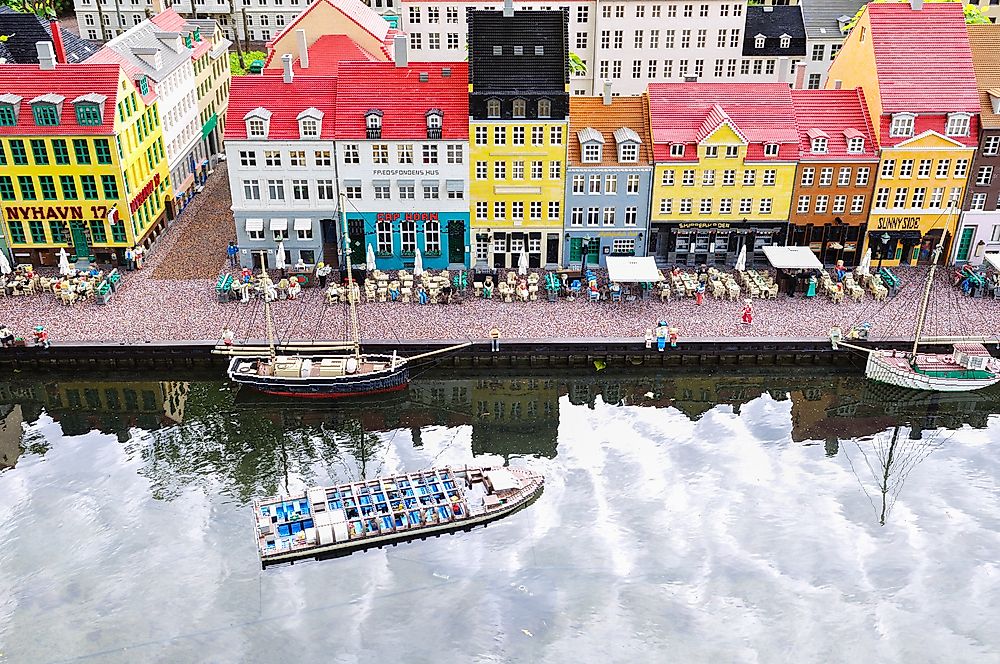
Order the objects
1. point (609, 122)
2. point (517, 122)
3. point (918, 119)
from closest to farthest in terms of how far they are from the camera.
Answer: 1. point (517, 122)
2. point (918, 119)
3. point (609, 122)

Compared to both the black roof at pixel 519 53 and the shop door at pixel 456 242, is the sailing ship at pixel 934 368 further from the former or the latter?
the shop door at pixel 456 242

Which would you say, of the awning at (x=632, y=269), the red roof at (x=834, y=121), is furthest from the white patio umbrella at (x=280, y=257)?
the red roof at (x=834, y=121)

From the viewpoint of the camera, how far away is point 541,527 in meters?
57.4

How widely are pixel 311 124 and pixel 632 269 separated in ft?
98.3

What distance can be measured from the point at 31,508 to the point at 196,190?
2052 inches

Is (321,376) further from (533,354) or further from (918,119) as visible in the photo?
(918,119)

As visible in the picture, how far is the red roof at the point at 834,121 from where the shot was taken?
82.4m

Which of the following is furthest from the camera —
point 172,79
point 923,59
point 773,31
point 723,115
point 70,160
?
point 773,31

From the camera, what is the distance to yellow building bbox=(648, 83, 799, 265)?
81750 mm

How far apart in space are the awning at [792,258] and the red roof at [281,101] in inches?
1553

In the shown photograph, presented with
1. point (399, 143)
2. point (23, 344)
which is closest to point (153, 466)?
point (23, 344)

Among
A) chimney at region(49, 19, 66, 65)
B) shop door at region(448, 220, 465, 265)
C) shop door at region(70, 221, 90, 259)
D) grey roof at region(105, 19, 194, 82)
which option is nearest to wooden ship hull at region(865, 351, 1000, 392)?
shop door at region(448, 220, 465, 265)

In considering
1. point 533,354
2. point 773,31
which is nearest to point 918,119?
point 773,31

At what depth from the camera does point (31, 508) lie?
2291 inches
